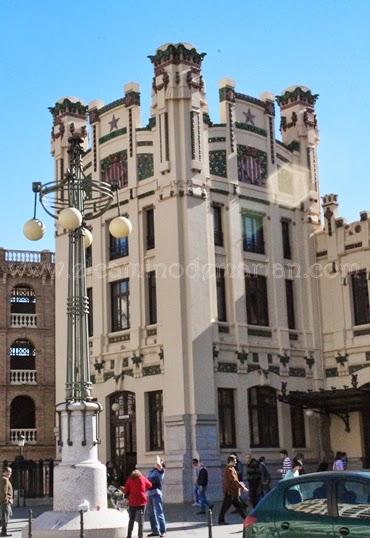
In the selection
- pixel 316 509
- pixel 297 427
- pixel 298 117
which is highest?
pixel 298 117

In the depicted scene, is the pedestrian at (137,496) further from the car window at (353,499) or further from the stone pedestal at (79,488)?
the car window at (353,499)

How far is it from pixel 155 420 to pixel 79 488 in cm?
1488

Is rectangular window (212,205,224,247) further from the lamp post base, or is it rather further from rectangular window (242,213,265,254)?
the lamp post base

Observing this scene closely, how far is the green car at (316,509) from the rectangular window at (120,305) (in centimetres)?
2192

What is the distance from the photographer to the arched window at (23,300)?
53.9 meters

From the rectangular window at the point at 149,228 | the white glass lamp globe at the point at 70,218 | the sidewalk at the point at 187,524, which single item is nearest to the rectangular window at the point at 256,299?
the rectangular window at the point at 149,228

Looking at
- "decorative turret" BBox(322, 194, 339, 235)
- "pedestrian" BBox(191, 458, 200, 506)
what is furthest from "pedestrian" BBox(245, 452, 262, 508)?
"decorative turret" BBox(322, 194, 339, 235)

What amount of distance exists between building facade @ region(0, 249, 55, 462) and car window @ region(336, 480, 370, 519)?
1619 inches

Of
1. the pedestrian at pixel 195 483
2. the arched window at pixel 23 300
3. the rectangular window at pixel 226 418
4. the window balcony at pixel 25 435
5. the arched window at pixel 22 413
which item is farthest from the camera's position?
the arched window at pixel 23 300

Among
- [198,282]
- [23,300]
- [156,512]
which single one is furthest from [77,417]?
[23,300]

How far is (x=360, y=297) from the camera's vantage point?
112ft

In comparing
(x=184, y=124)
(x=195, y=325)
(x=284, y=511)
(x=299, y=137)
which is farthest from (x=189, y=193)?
(x=284, y=511)

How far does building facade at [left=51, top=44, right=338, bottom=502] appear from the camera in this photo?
31.0m

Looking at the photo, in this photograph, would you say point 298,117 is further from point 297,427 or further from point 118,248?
point 297,427
